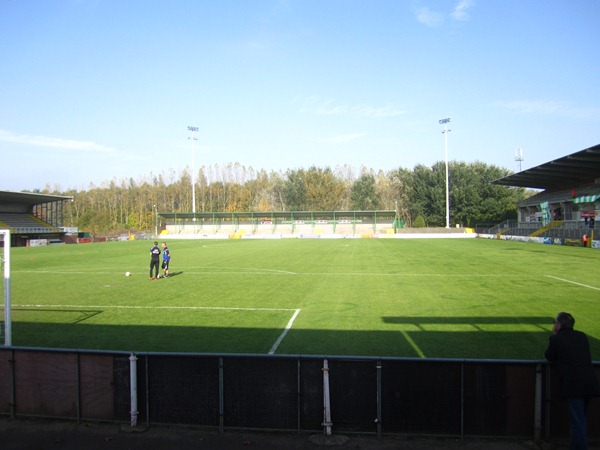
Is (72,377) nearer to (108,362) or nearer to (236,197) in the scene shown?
(108,362)

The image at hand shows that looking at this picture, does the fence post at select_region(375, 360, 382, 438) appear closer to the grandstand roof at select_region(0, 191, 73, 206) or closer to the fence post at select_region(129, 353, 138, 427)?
the fence post at select_region(129, 353, 138, 427)

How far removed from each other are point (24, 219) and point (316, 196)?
2493 inches

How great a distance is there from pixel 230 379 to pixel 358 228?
81299mm

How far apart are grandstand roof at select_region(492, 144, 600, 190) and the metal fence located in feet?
140

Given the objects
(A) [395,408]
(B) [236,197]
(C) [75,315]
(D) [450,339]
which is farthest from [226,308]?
(B) [236,197]

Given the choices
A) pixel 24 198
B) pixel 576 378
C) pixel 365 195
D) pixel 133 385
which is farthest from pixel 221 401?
pixel 365 195

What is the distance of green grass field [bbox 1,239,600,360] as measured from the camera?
9.84 m

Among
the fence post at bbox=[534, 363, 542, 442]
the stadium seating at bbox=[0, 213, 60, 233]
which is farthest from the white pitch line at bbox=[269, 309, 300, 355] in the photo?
the stadium seating at bbox=[0, 213, 60, 233]

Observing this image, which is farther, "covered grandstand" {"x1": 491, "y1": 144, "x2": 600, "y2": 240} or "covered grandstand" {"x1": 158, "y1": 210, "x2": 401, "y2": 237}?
"covered grandstand" {"x1": 158, "y1": 210, "x2": 401, "y2": 237}

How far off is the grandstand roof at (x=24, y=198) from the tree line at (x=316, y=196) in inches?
1242

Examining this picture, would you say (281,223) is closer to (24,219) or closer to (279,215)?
(279,215)

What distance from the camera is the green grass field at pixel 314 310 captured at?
9.84 meters

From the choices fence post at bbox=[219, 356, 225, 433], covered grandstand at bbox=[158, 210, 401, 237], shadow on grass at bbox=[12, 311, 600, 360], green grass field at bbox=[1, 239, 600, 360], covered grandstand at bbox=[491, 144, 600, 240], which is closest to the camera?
fence post at bbox=[219, 356, 225, 433]

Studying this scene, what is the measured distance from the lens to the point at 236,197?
11769cm
